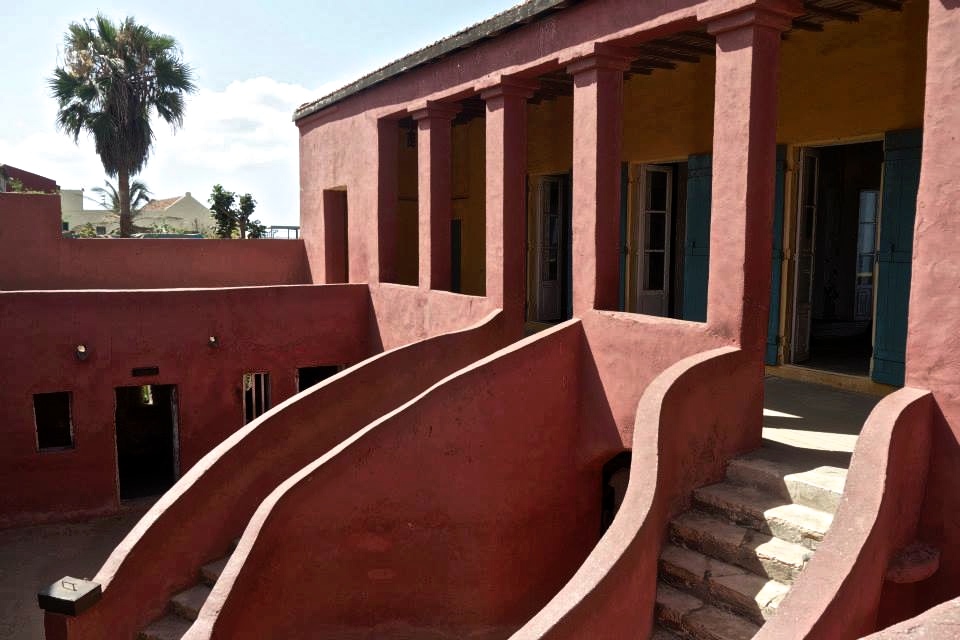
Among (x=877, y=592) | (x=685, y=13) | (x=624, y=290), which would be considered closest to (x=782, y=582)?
(x=877, y=592)

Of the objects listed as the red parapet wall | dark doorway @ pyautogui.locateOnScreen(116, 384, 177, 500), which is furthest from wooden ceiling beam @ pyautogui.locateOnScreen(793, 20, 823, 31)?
dark doorway @ pyautogui.locateOnScreen(116, 384, 177, 500)

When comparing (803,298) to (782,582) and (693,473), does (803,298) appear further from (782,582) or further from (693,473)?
(782,582)

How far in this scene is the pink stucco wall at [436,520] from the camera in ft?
20.6

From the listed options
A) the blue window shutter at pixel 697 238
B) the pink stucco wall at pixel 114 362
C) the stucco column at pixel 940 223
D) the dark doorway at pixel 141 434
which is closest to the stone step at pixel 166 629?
the pink stucco wall at pixel 114 362

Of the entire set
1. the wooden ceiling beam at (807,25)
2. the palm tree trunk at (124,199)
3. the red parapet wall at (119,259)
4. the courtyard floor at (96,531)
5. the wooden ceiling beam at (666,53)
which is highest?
the wooden ceiling beam at (807,25)

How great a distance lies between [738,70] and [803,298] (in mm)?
3857

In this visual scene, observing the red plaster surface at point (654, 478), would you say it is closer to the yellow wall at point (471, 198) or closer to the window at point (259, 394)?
the window at point (259, 394)

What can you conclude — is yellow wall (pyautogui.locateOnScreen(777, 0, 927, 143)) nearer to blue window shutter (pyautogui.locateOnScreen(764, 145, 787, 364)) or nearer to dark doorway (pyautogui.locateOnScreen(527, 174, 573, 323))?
blue window shutter (pyautogui.locateOnScreen(764, 145, 787, 364))

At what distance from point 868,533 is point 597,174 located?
4048 mm

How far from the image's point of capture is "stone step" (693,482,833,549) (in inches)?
198

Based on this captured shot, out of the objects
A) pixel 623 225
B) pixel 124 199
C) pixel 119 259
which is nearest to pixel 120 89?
pixel 124 199

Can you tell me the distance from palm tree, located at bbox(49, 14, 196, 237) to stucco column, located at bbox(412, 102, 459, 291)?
1610cm

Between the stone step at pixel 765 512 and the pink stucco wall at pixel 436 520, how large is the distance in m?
1.85

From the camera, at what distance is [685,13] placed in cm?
621
